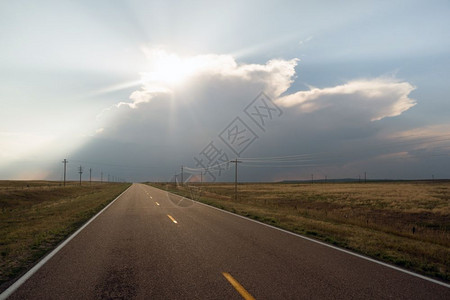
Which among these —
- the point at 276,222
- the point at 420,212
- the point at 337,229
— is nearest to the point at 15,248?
the point at 276,222

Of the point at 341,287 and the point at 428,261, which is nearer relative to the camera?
the point at 341,287

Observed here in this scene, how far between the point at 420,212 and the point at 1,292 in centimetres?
2772

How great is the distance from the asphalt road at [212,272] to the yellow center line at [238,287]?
0.02 metres

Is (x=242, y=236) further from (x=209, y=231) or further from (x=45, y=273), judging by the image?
(x=45, y=273)

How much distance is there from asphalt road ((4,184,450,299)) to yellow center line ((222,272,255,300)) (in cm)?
2

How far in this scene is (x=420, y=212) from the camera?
80.3 feet

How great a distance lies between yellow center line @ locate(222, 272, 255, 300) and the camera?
4.66m

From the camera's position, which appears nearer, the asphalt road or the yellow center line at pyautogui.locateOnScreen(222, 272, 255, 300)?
the yellow center line at pyautogui.locateOnScreen(222, 272, 255, 300)

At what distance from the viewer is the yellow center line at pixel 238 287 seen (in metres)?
4.66

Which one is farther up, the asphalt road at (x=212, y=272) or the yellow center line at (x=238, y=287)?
the yellow center line at (x=238, y=287)

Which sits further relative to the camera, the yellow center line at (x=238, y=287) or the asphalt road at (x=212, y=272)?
the asphalt road at (x=212, y=272)

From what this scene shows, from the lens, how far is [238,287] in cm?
507

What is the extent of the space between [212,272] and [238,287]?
1.03 metres

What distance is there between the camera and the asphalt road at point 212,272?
488 cm
